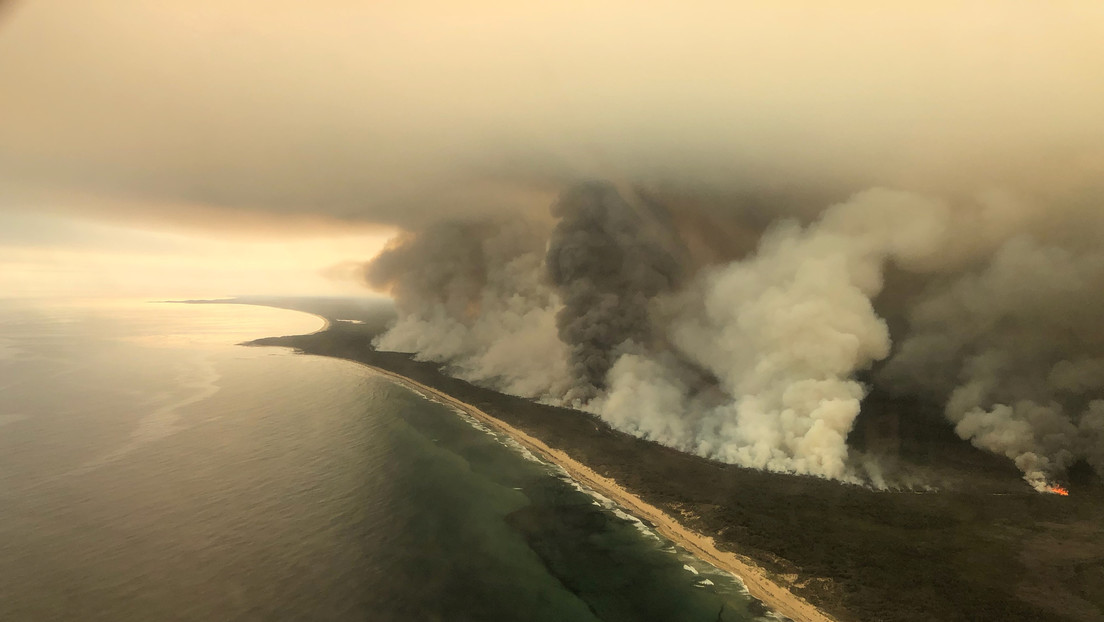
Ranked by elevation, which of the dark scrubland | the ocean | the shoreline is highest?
the dark scrubland

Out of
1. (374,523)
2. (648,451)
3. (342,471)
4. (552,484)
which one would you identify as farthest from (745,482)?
(342,471)

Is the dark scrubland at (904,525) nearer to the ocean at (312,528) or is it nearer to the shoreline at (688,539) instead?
the shoreline at (688,539)

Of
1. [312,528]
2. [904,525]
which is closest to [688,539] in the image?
[904,525]

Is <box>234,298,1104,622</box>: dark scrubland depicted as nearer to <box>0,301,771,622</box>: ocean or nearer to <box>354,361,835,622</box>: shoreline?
<box>354,361,835,622</box>: shoreline

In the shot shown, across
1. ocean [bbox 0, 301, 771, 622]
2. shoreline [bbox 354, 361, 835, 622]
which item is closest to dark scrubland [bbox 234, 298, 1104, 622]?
shoreline [bbox 354, 361, 835, 622]

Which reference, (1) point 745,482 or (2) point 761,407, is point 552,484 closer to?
(1) point 745,482

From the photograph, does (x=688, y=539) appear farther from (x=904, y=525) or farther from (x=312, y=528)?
(x=312, y=528)
